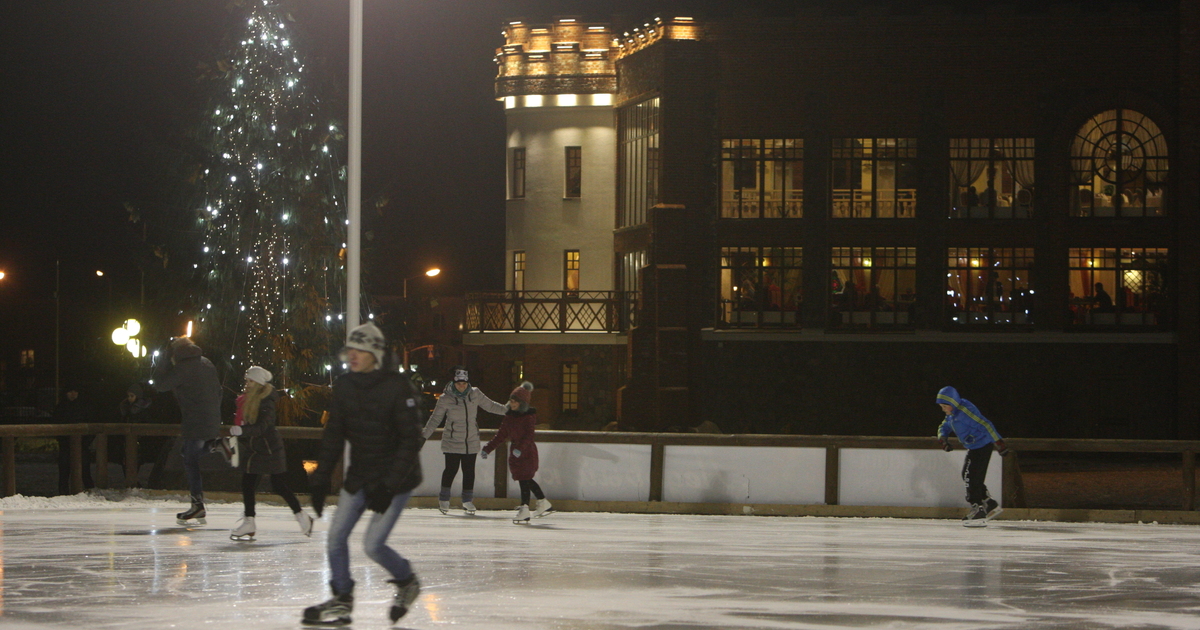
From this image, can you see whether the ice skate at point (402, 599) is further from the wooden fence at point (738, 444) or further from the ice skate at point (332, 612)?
the wooden fence at point (738, 444)

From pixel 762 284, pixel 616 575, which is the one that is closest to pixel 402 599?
pixel 616 575

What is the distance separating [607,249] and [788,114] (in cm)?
718

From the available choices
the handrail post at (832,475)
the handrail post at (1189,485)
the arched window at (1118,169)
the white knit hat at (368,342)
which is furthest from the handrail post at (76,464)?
the arched window at (1118,169)

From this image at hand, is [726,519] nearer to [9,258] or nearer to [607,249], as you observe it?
[607,249]

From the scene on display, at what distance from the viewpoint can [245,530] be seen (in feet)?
41.8

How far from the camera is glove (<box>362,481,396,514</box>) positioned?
8.06 m

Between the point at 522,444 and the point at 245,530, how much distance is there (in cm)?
420

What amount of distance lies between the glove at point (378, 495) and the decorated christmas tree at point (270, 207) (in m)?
17.8

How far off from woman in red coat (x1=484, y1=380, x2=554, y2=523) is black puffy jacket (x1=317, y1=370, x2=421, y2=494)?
773cm

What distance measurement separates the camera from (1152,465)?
33.2 m

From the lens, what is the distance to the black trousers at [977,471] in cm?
1636

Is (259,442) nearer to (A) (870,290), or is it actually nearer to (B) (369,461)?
(B) (369,461)

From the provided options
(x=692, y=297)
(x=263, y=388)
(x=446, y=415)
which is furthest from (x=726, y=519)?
(x=692, y=297)

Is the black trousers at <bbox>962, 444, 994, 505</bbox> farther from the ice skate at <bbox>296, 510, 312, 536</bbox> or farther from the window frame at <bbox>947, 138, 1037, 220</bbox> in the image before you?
the window frame at <bbox>947, 138, 1037, 220</bbox>
